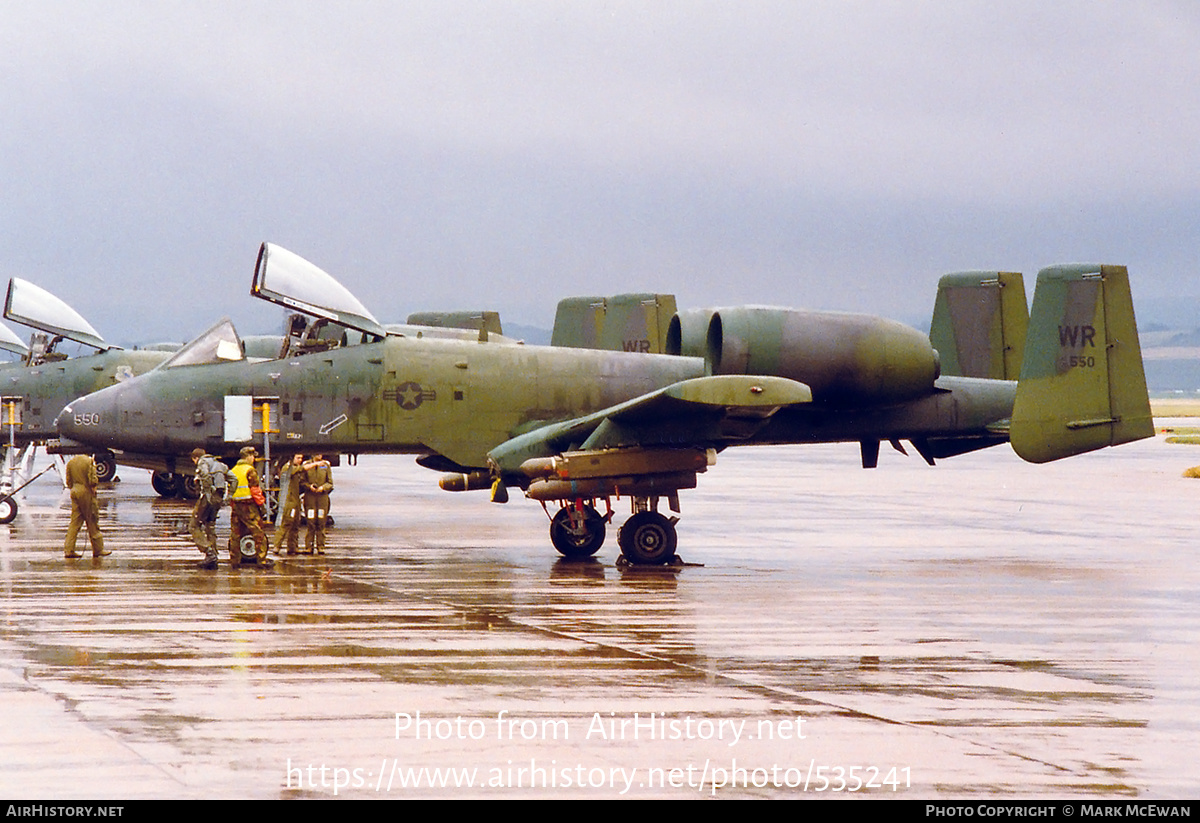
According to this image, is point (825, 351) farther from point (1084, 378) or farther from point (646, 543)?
point (1084, 378)

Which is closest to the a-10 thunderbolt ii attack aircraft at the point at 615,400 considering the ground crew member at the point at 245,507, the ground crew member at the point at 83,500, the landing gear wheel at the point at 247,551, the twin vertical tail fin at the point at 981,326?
the twin vertical tail fin at the point at 981,326

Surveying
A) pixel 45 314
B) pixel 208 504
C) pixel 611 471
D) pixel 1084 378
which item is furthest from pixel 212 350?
pixel 1084 378

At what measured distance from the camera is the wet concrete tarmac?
6871mm

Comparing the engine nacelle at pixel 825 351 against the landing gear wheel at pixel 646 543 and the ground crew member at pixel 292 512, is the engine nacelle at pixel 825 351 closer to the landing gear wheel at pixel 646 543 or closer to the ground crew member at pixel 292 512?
the landing gear wheel at pixel 646 543

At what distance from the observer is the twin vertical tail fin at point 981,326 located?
19156mm

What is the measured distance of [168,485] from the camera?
28.4 m

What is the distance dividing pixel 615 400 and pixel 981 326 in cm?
523

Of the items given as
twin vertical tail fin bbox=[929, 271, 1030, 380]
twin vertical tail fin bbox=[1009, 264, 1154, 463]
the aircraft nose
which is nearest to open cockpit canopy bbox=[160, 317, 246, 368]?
the aircraft nose

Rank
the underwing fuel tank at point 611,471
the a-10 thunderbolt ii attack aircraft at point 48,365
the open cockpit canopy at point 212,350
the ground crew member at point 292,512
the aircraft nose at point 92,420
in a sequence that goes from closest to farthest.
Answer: the underwing fuel tank at point 611,471, the ground crew member at point 292,512, the aircraft nose at point 92,420, the open cockpit canopy at point 212,350, the a-10 thunderbolt ii attack aircraft at point 48,365

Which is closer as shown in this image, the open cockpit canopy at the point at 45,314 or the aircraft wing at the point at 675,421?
the aircraft wing at the point at 675,421

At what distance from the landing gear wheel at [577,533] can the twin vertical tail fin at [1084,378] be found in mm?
4930

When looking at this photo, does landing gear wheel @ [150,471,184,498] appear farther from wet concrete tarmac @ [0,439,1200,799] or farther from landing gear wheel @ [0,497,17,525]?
wet concrete tarmac @ [0,439,1200,799]

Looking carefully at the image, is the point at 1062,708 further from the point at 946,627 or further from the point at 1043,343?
the point at 1043,343
